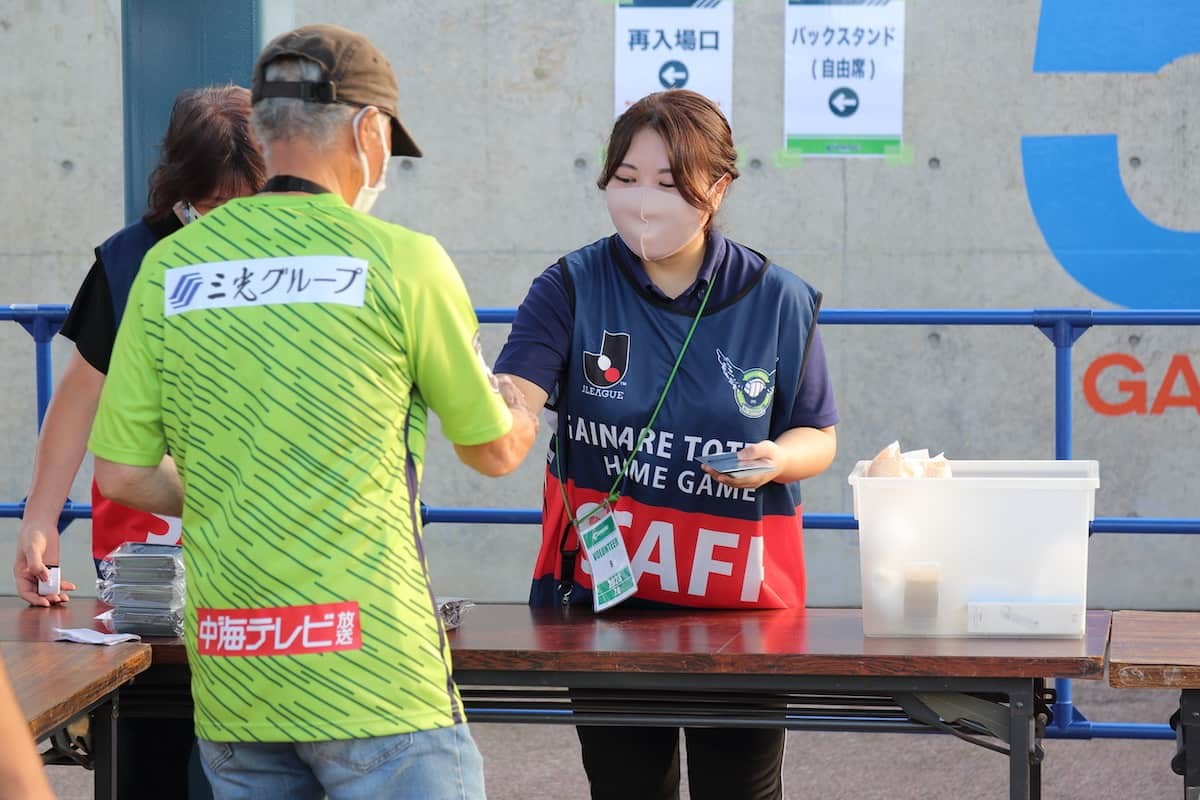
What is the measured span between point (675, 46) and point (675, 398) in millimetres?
3908

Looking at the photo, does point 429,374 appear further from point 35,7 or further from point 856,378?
point 35,7

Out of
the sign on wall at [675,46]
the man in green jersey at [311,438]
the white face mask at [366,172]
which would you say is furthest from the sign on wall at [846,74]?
the man in green jersey at [311,438]

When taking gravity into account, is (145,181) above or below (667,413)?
above

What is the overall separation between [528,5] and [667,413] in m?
4.07

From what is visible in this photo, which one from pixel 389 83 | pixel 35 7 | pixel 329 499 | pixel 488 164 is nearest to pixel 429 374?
pixel 329 499

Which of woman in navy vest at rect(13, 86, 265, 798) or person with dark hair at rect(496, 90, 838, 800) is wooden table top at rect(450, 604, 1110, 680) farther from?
woman in navy vest at rect(13, 86, 265, 798)

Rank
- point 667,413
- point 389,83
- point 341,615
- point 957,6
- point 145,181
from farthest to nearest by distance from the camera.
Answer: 1. point 957,6
2. point 145,181
3. point 667,413
4. point 389,83
5. point 341,615

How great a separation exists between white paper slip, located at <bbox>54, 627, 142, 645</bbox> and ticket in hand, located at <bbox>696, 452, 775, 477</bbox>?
93cm

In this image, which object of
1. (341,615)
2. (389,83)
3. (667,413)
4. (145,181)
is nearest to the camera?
(341,615)

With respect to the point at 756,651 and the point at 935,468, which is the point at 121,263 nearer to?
the point at 756,651

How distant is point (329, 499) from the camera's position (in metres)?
1.68

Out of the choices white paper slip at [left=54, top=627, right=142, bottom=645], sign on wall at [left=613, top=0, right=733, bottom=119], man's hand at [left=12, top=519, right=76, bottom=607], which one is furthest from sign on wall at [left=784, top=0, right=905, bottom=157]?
white paper slip at [left=54, top=627, right=142, bottom=645]

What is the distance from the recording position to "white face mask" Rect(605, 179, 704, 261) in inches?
99.0

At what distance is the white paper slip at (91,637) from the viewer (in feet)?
7.64
